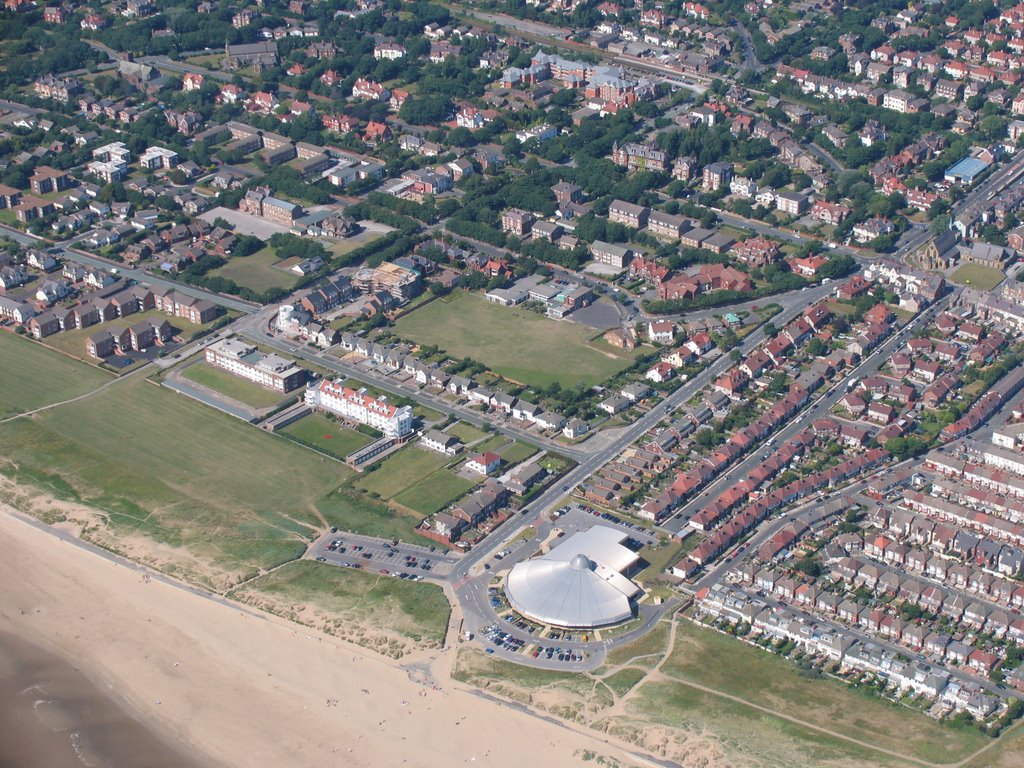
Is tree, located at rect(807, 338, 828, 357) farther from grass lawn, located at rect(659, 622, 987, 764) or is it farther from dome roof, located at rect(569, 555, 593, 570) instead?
grass lawn, located at rect(659, 622, 987, 764)

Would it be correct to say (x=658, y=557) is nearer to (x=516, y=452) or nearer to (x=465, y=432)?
(x=516, y=452)

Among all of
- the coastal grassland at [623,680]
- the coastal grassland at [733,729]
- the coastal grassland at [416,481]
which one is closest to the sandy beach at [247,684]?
the coastal grassland at [733,729]

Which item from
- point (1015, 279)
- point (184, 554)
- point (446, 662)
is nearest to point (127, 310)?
point (184, 554)

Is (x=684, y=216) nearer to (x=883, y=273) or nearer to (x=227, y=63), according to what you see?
(x=883, y=273)

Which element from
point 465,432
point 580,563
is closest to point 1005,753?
point 580,563

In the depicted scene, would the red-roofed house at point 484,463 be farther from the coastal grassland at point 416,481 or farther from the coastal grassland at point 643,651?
the coastal grassland at point 643,651

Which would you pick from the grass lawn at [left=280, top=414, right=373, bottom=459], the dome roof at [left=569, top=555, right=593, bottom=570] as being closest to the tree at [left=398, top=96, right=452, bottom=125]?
the grass lawn at [left=280, top=414, right=373, bottom=459]
